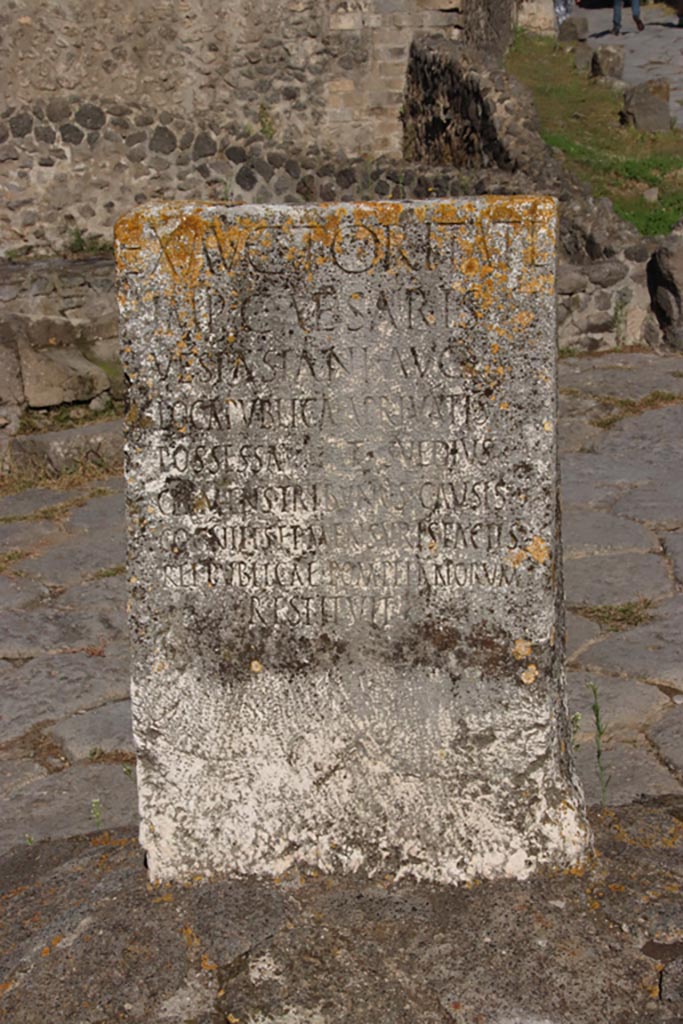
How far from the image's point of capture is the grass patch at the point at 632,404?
24.0ft

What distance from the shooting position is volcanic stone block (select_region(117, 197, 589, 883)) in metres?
2.62

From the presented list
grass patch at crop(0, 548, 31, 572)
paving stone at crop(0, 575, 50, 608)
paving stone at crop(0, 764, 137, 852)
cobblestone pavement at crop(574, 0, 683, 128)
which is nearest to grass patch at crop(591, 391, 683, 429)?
grass patch at crop(0, 548, 31, 572)

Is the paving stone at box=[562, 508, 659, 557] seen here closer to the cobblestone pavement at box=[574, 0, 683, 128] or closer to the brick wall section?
the brick wall section

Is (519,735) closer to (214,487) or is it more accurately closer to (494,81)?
(214,487)

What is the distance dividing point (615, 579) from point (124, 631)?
69.4 inches

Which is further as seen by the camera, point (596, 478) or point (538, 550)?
Result: point (596, 478)

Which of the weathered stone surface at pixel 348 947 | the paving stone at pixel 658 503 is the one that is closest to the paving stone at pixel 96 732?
the weathered stone surface at pixel 348 947

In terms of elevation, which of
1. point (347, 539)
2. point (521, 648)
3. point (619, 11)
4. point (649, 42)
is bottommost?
point (649, 42)

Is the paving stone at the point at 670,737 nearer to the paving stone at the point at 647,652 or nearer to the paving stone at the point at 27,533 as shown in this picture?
the paving stone at the point at 647,652

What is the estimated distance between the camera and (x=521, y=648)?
273 cm

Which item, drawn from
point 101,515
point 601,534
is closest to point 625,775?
point 601,534

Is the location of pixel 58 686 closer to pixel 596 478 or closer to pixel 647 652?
pixel 647 652

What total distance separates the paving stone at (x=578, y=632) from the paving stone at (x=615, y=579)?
120 millimetres

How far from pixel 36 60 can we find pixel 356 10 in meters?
2.98
